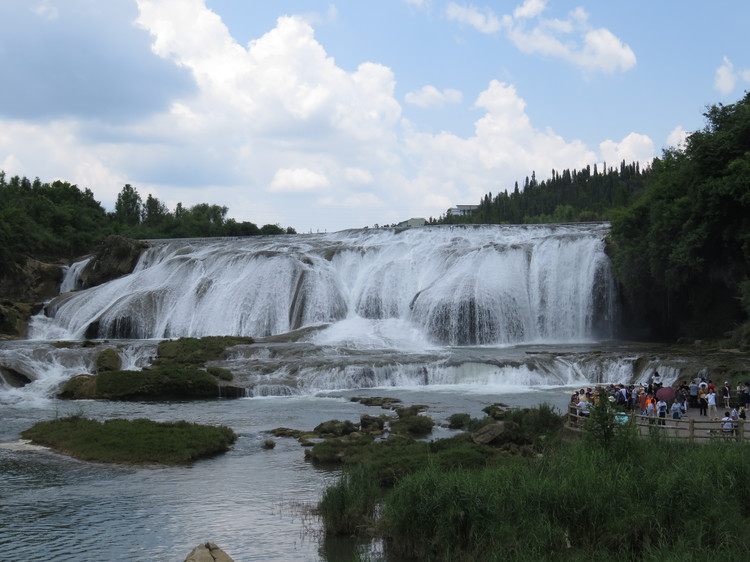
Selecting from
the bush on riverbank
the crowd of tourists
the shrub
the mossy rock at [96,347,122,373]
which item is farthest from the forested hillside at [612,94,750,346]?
the mossy rock at [96,347,122,373]

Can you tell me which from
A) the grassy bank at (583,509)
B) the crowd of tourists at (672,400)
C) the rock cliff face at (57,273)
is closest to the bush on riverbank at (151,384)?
the crowd of tourists at (672,400)

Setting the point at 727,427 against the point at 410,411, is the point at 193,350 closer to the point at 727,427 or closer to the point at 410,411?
the point at 410,411

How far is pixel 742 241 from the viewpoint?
35.5 metres

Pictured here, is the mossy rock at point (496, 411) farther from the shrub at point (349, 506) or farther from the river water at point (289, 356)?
the shrub at point (349, 506)

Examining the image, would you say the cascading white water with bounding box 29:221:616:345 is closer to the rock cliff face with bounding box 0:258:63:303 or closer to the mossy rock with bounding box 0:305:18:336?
the mossy rock with bounding box 0:305:18:336

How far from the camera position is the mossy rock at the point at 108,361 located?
108 feet

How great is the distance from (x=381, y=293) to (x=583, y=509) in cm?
3591

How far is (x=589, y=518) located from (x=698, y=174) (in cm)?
3008

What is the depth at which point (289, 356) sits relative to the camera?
3428 centimetres

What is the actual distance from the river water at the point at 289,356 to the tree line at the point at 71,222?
8.02 meters

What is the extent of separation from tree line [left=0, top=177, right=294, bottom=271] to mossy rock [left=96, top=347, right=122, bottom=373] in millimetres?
25943

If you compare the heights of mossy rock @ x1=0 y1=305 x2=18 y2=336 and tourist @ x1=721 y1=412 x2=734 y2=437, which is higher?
mossy rock @ x1=0 y1=305 x2=18 y2=336

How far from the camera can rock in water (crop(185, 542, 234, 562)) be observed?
11.0m

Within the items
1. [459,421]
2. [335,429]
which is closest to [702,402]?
[459,421]
